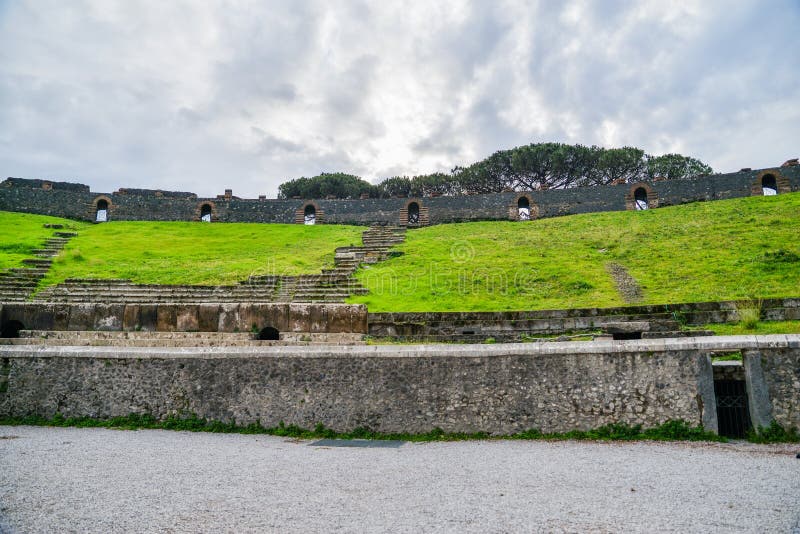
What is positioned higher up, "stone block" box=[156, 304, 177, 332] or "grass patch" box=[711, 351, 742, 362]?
"stone block" box=[156, 304, 177, 332]

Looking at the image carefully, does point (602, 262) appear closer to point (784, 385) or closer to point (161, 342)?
point (784, 385)

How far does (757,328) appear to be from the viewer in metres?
9.41

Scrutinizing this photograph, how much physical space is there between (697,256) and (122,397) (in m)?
18.6

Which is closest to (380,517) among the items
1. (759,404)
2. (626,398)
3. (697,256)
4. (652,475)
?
(652,475)

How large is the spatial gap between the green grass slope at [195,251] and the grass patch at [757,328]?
1446cm

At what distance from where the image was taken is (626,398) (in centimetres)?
633

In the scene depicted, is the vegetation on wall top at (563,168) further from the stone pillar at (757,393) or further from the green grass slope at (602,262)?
the stone pillar at (757,393)

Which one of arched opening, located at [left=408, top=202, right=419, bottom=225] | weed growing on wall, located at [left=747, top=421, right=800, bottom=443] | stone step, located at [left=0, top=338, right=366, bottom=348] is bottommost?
weed growing on wall, located at [left=747, top=421, right=800, bottom=443]

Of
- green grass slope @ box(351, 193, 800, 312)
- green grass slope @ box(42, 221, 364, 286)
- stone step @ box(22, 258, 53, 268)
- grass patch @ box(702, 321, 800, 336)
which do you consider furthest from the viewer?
stone step @ box(22, 258, 53, 268)

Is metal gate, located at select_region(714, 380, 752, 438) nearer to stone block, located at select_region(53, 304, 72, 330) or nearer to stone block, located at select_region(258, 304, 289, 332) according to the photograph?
stone block, located at select_region(258, 304, 289, 332)

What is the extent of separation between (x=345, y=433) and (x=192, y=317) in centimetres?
599

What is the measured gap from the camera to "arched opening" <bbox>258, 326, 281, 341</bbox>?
11.1 meters

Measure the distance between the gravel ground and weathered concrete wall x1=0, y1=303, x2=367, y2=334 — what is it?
452cm

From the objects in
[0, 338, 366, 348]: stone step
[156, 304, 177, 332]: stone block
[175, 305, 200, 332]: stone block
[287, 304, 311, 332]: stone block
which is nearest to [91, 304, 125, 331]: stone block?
[0, 338, 366, 348]: stone step
